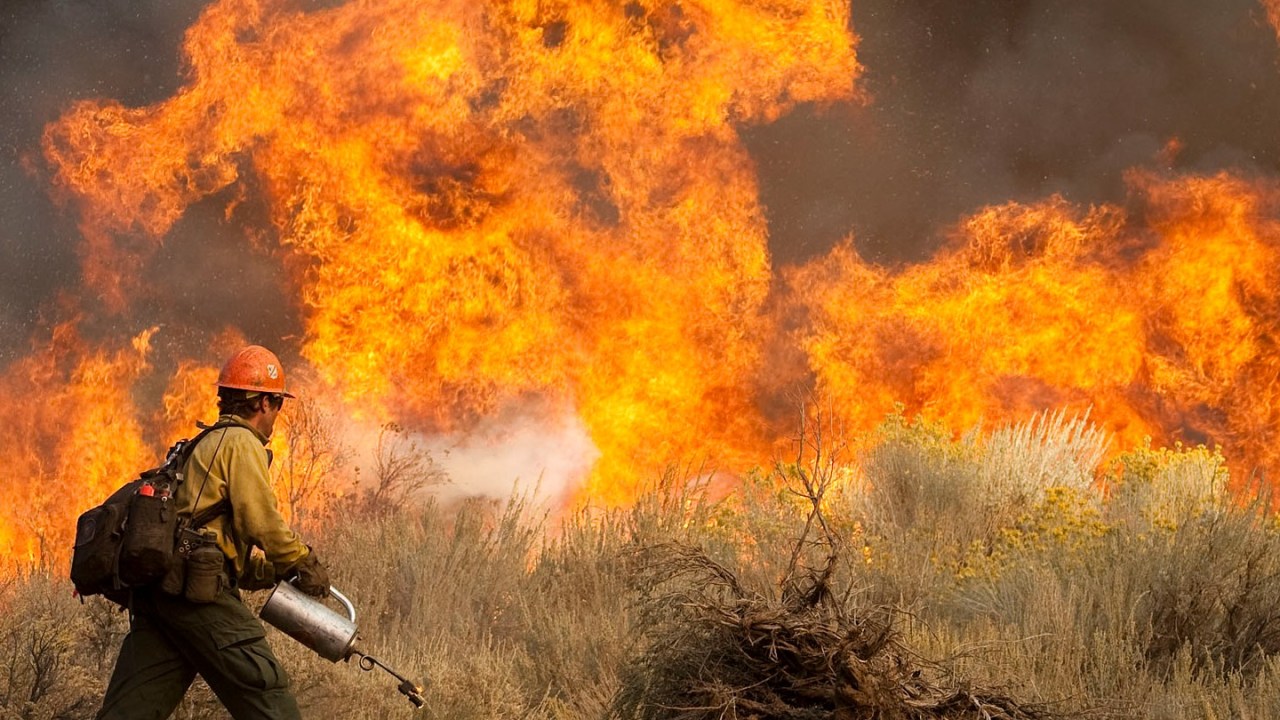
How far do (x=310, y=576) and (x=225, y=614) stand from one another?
1.12ft

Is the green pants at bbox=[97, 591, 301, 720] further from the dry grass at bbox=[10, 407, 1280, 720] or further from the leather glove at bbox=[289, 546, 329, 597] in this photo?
the dry grass at bbox=[10, 407, 1280, 720]

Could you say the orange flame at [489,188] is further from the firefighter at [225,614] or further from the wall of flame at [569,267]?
the firefighter at [225,614]

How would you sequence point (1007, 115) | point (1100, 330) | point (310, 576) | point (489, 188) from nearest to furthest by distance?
point (310, 576), point (1100, 330), point (489, 188), point (1007, 115)

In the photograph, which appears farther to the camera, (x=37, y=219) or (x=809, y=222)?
(x=809, y=222)

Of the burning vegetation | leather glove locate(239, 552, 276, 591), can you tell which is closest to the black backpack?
leather glove locate(239, 552, 276, 591)

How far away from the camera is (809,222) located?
18.3 meters

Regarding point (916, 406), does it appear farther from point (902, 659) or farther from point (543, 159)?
point (902, 659)

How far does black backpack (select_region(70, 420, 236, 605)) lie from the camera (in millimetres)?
5188

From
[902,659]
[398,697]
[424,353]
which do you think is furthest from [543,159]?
[902,659]

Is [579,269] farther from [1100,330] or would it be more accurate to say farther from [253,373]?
[253,373]

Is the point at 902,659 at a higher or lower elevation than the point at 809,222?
lower

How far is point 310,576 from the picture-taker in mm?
5488

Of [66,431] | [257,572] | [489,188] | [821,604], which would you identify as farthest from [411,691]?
[489,188]

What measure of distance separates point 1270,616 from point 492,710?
4140mm
